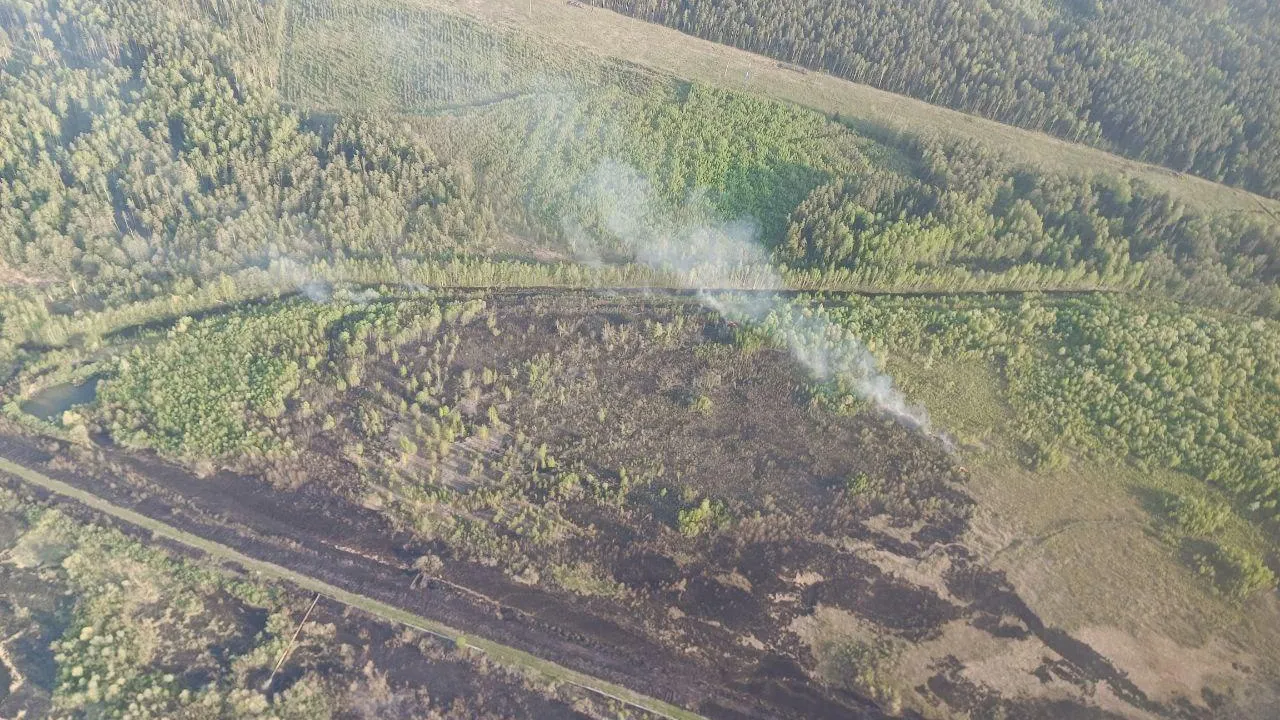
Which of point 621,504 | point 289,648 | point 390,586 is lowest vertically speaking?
point 289,648

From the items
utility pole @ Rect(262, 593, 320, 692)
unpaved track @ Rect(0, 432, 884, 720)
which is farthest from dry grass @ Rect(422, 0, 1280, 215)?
utility pole @ Rect(262, 593, 320, 692)

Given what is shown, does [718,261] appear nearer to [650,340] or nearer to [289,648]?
[650,340]

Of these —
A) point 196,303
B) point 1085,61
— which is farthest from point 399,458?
point 1085,61

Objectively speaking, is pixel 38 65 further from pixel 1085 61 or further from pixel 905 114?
pixel 1085 61

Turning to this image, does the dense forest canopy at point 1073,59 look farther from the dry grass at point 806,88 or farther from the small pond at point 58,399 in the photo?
the small pond at point 58,399

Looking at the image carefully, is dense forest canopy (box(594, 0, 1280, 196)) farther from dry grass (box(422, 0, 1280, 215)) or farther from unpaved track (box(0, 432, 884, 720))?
unpaved track (box(0, 432, 884, 720))

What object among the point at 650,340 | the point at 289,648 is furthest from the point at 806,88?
the point at 289,648
